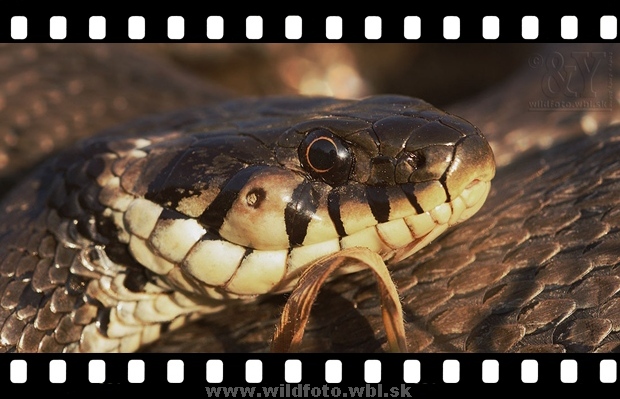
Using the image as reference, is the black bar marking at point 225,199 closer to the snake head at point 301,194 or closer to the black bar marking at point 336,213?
the snake head at point 301,194

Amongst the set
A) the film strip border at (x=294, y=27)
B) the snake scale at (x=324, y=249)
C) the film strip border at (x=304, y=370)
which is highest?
the film strip border at (x=294, y=27)

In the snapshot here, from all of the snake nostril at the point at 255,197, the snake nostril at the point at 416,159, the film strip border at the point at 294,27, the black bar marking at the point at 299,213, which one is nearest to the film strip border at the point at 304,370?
the black bar marking at the point at 299,213

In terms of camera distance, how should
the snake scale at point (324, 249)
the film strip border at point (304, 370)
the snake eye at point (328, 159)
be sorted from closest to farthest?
the film strip border at point (304, 370) → the snake scale at point (324, 249) → the snake eye at point (328, 159)

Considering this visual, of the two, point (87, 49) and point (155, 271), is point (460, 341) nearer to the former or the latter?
point (155, 271)

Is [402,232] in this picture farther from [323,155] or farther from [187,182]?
[187,182]

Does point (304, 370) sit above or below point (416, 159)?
below

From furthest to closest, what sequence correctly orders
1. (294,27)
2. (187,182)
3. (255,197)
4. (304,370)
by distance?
(294,27) < (187,182) < (255,197) < (304,370)

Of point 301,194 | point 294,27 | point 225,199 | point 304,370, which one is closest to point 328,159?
point 301,194

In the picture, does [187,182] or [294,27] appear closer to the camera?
[187,182]
